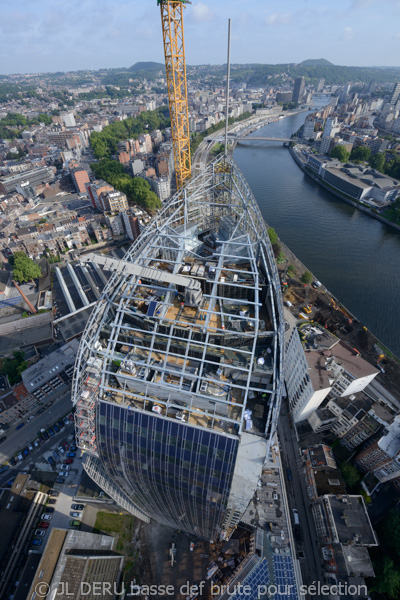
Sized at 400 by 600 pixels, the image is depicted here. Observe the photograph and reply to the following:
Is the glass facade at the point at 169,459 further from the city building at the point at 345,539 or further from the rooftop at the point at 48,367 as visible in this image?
the rooftop at the point at 48,367

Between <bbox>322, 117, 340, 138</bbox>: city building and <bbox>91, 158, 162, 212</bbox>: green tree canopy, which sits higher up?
<bbox>322, 117, 340, 138</bbox>: city building

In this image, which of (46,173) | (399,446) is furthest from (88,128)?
(399,446)

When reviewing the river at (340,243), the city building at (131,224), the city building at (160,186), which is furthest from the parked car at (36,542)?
the city building at (160,186)

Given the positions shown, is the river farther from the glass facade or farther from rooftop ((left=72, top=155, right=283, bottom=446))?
the glass facade

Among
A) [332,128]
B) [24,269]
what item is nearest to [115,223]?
[24,269]

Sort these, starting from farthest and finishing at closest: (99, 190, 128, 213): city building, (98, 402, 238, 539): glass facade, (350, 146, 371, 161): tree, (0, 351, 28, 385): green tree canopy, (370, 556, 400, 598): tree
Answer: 1. (350, 146, 371, 161): tree
2. (99, 190, 128, 213): city building
3. (0, 351, 28, 385): green tree canopy
4. (370, 556, 400, 598): tree
5. (98, 402, 238, 539): glass facade

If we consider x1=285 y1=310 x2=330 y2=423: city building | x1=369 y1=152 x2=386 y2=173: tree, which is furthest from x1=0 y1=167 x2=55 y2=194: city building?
x1=369 y1=152 x2=386 y2=173: tree
